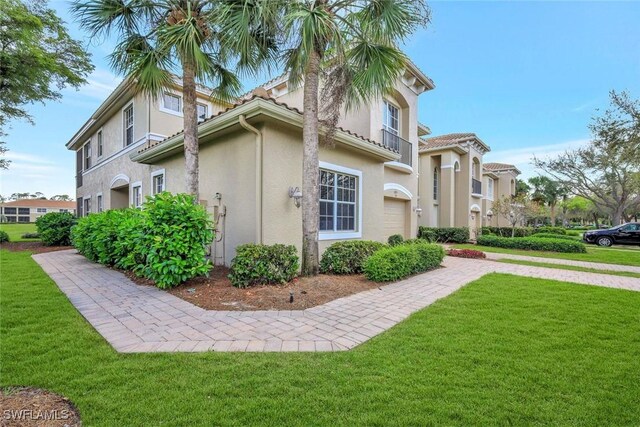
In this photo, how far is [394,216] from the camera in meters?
14.3

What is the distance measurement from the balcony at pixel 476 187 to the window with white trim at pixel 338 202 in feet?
53.7

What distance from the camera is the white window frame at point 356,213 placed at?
8.82m

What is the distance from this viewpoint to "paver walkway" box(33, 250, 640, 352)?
11.9 feet

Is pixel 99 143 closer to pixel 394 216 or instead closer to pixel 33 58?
pixel 33 58

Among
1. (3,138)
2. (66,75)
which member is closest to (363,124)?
(66,75)

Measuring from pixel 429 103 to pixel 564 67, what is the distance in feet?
19.5

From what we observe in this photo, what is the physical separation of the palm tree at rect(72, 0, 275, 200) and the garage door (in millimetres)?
8635

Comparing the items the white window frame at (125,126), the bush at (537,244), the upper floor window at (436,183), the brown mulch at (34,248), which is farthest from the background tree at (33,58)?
the bush at (537,244)

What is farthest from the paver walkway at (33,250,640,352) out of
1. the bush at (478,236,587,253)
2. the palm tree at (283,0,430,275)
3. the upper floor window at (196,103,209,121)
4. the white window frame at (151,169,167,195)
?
the upper floor window at (196,103,209,121)

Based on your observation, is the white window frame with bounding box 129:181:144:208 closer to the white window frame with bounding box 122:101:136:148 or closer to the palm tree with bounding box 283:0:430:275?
the white window frame with bounding box 122:101:136:148

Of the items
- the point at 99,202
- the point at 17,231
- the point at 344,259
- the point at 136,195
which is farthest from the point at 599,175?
the point at 17,231

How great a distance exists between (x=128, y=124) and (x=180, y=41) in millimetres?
9684

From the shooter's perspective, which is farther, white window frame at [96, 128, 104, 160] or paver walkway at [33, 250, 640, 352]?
white window frame at [96, 128, 104, 160]

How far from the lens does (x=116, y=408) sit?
2.37 m
